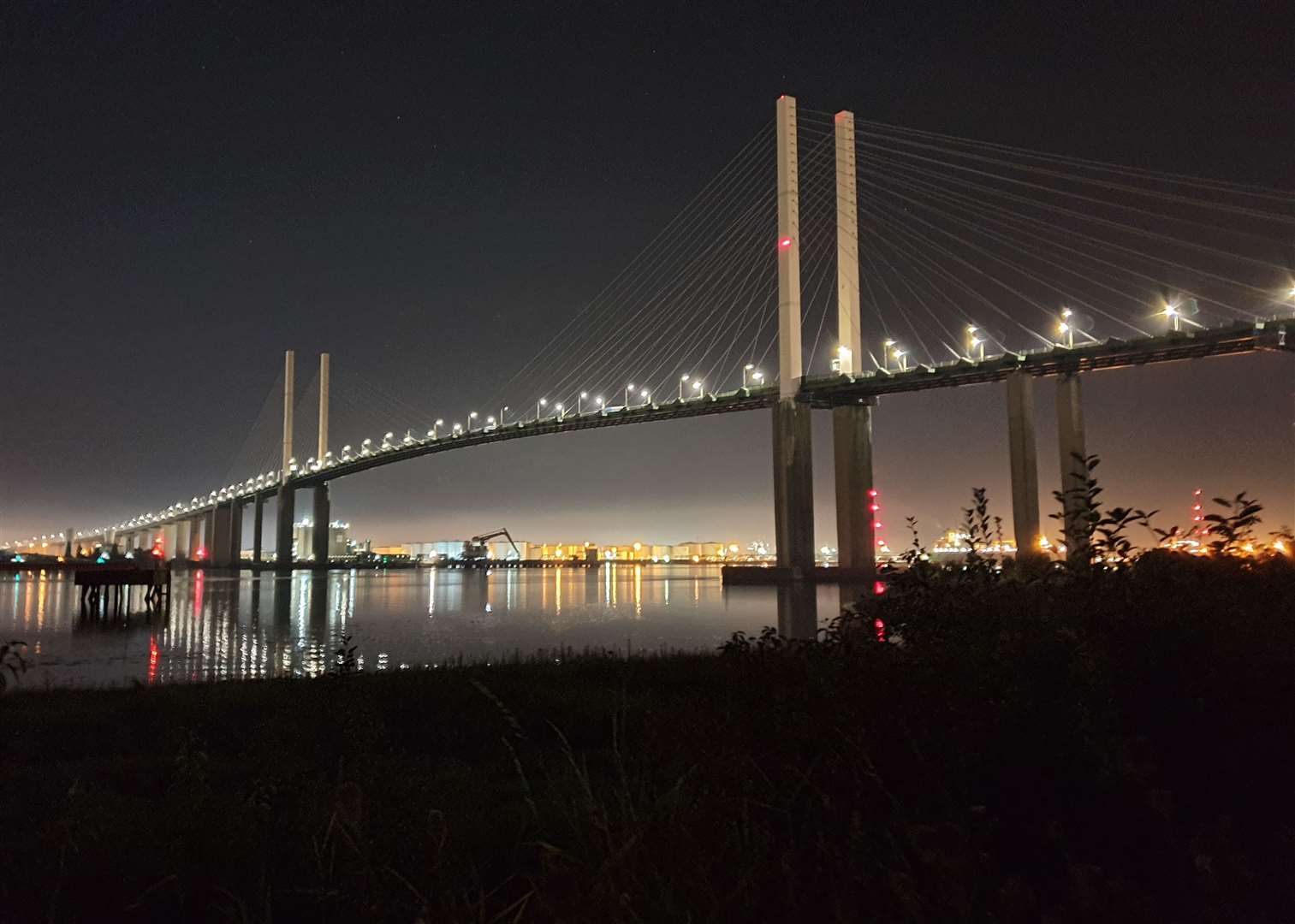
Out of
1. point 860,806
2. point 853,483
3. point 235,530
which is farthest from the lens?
point 235,530

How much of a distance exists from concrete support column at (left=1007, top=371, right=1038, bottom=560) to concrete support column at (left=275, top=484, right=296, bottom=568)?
2723 inches

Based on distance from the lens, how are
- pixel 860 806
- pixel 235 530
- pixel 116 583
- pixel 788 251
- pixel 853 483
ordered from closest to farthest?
pixel 860 806 → pixel 116 583 → pixel 788 251 → pixel 853 483 → pixel 235 530

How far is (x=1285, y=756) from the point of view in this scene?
289cm

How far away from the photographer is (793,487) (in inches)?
2032

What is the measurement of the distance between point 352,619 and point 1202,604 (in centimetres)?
3197

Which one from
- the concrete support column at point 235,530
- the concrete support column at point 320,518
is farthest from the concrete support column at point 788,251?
the concrete support column at point 235,530

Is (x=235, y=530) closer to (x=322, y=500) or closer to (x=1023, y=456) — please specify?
(x=322, y=500)

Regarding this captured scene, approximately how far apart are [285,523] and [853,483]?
5913 centimetres

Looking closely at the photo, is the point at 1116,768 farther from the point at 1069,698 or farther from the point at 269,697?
the point at 269,697

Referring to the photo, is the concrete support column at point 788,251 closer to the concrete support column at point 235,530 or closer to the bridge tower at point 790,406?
the bridge tower at point 790,406

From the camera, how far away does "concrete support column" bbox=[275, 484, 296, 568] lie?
298 feet

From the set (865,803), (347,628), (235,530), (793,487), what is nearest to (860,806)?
(865,803)

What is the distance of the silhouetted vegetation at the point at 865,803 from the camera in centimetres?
233

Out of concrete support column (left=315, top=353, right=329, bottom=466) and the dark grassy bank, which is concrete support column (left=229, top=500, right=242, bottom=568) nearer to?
concrete support column (left=315, top=353, right=329, bottom=466)
